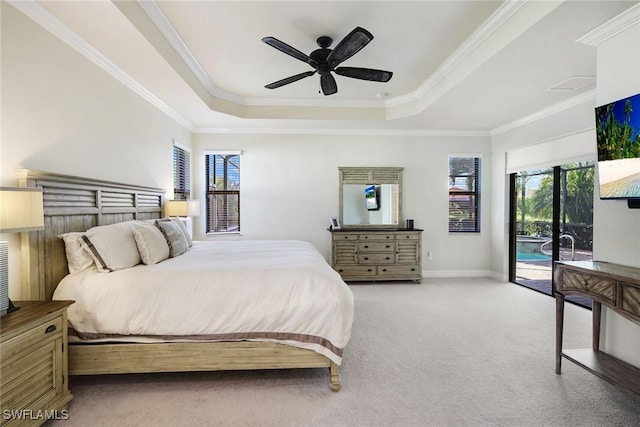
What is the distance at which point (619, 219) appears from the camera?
233cm

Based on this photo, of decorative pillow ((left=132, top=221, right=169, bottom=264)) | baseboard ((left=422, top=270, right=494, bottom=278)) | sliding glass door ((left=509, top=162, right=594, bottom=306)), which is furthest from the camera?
baseboard ((left=422, top=270, right=494, bottom=278))

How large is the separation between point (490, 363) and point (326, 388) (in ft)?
4.68

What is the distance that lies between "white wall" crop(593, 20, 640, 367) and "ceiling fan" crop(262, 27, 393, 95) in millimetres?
1656

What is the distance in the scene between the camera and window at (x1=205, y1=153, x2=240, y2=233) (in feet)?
18.3

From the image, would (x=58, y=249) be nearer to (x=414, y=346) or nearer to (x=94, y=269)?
(x=94, y=269)

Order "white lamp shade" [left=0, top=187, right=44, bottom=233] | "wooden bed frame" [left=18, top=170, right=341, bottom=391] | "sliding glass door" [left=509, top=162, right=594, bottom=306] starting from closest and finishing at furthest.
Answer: "white lamp shade" [left=0, top=187, right=44, bottom=233]
"wooden bed frame" [left=18, top=170, right=341, bottom=391]
"sliding glass door" [left=509, top=162, right=594, bottom=306]

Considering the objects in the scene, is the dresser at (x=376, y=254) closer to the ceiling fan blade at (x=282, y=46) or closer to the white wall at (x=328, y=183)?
the white wall at (x=328, y=183)

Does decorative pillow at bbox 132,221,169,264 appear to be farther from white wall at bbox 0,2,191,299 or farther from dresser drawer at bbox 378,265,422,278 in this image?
dresser drawer at bbox 378,265,422,278

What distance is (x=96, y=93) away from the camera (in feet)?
9.41

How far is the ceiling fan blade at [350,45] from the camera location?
230 cm

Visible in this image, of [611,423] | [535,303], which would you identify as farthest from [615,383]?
[535,303]

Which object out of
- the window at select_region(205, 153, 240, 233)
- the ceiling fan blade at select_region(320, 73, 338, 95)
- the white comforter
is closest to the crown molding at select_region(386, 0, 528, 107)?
the ceiling fan blade at select_region(320, 73, 338, 95)

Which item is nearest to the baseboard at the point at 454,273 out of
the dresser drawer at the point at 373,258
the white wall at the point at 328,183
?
the white wall at the point at 328,183

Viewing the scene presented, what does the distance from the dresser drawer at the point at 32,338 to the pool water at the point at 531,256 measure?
5723mm
